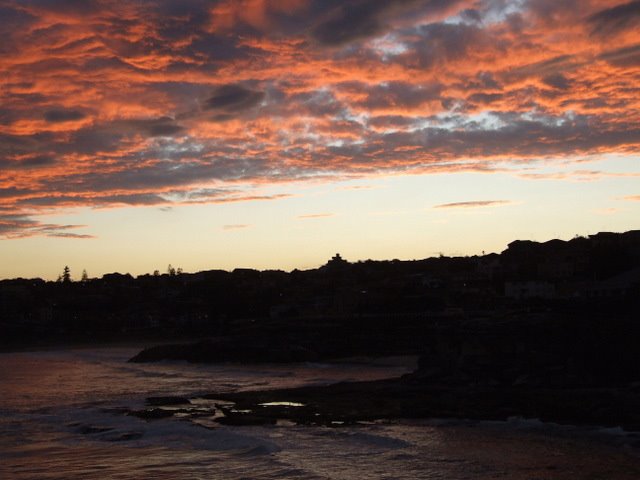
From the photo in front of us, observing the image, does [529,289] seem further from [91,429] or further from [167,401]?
[91,429]

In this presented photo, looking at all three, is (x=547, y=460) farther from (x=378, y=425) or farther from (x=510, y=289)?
(x=510, y=289)

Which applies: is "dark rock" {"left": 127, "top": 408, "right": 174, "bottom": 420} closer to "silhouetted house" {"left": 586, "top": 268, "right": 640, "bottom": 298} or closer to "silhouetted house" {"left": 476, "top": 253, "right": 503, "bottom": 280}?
"silhouetted house" {"left": 586, "top": 268, "right": 640, "bottom": 298}

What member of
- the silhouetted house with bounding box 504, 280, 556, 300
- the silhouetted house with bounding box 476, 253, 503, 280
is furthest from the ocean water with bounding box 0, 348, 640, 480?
the silhouetted house with bounding box 476, 253, 503, 280

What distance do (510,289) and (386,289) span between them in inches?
1057

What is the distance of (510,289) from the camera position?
102562 millimetres

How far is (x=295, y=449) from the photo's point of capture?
86.2 feet

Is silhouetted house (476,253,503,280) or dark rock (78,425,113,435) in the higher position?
silhouetted house (476,253,503,280)

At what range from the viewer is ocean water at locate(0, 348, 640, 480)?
22.9 metres

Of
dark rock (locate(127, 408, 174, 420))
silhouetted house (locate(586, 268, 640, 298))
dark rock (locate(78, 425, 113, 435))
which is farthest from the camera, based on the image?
silhouetted house (locate(586, 268, 640, 298))

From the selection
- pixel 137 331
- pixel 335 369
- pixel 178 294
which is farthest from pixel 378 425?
pixel 178 294

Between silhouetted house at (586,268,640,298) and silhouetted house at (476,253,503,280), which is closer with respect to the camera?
silhouetted house at (586,268,640,298)

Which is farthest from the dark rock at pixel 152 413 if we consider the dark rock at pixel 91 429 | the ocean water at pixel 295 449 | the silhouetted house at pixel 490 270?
the silhouetted house at pixel 490 270

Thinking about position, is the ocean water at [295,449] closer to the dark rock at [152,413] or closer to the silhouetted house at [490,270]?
the dark rock at [152,413]

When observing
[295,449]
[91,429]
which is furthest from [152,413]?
[295,449]
